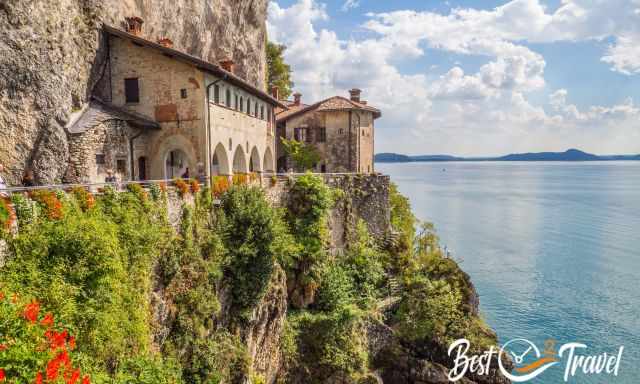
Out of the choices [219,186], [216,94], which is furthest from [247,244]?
[216,94]

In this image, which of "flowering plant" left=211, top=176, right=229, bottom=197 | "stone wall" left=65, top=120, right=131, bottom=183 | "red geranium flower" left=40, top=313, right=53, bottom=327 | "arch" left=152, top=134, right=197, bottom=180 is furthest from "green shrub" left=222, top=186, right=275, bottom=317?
"red geranium flower" left=40, top=313, right=53, bottom=327

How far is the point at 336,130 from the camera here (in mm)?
A: 37312

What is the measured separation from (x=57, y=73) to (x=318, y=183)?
49.5ft

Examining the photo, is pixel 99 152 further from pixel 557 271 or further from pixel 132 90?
pixel 557 271

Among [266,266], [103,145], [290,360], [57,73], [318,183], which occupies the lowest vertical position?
[290,360]

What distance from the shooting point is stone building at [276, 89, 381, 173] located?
37031mm

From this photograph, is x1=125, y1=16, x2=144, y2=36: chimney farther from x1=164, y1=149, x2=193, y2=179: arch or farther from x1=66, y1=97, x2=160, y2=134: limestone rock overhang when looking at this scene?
x1=164, y1=149, x2=193, y2=179: arch

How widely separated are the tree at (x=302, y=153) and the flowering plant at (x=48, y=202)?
28.0 m

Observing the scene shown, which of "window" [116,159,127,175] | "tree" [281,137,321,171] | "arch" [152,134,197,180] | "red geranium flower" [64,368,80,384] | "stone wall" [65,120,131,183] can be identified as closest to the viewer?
"red geranium flower" [64,368,80,384]

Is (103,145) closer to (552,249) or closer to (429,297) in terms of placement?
(429,297)

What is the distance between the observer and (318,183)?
26.1 metres

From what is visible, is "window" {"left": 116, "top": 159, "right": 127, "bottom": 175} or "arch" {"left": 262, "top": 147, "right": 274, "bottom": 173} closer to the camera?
"window" {"left": 116, "top": 159, "right": 127, "bottom": 175}

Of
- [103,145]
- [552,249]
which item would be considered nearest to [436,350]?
[103,145]

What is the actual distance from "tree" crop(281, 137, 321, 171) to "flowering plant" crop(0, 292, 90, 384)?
3038 cm
